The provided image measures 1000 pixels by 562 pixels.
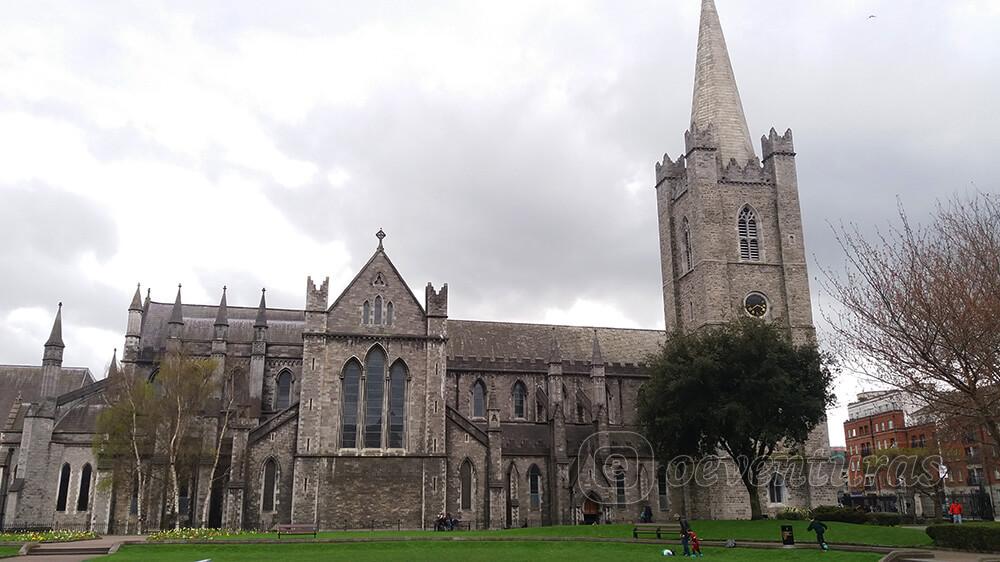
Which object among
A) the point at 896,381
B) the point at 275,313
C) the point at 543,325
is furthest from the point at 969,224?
the point at 275,313

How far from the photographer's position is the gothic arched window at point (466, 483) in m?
44.8

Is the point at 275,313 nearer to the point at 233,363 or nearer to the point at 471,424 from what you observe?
the point at 233,363

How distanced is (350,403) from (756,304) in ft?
93.2

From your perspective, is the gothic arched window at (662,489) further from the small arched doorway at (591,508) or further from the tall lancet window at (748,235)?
the tall lancet window at (748,235)

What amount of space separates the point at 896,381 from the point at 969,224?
6141mm

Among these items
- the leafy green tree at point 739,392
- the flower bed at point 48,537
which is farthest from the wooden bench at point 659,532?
the flower bed at point 48,537

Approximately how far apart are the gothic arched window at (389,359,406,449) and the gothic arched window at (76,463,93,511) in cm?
1891

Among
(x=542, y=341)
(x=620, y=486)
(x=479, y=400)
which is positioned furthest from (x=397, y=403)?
(x=542, y=341)

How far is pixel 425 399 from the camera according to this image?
4528 cm

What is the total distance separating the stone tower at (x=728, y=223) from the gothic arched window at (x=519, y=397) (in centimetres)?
1249

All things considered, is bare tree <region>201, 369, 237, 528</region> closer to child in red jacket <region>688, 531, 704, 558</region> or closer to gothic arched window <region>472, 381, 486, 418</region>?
gothic arched window <region>472, 381, 486, 418</region>

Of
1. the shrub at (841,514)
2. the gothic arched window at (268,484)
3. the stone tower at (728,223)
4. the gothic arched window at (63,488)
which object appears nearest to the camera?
the gothic arched window at (268,484)

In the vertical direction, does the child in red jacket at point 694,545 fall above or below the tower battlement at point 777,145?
below

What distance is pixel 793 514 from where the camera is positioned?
153 feet
